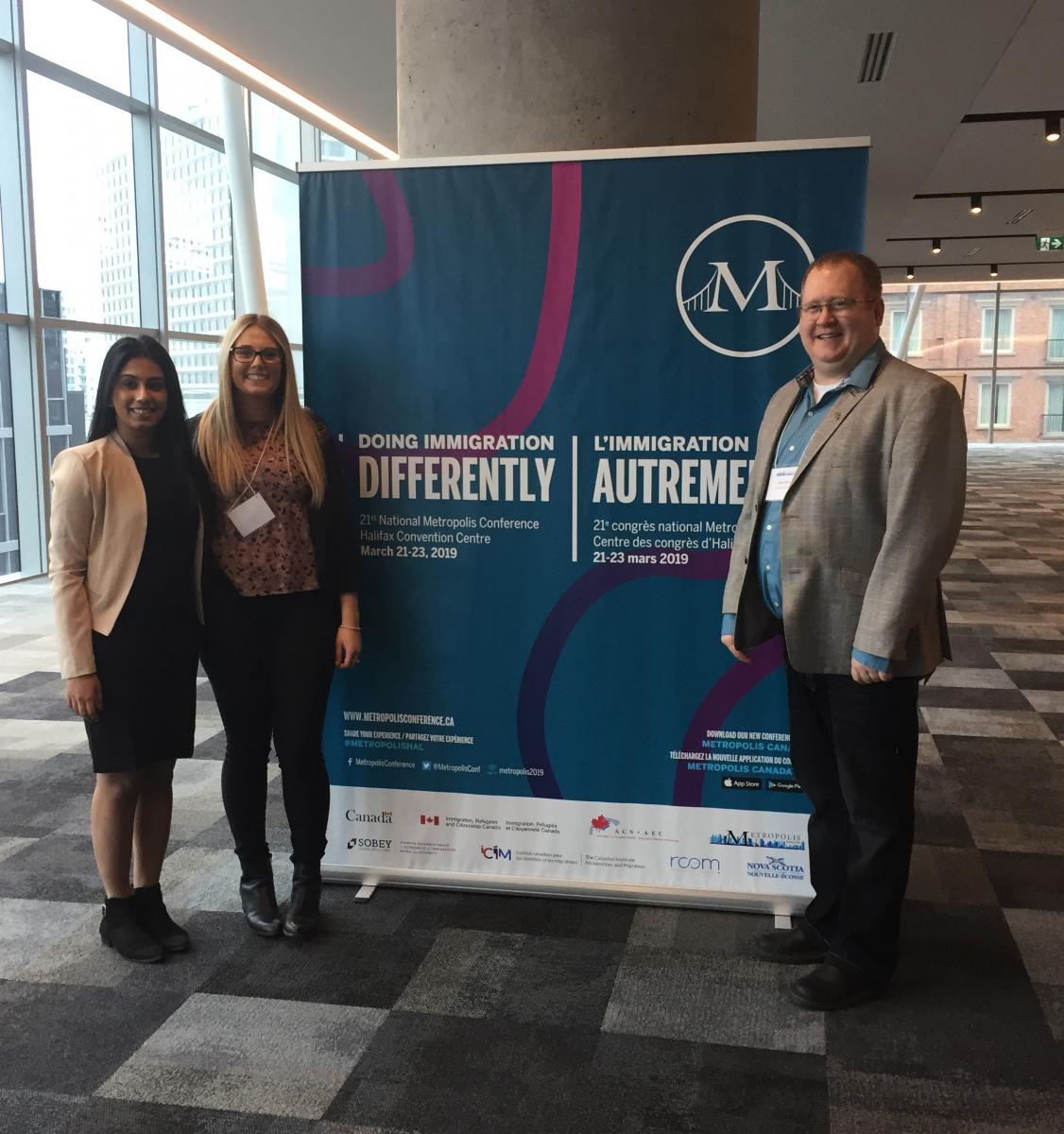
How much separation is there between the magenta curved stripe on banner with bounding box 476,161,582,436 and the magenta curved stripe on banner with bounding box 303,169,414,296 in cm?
39

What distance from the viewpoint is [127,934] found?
271 centimetres

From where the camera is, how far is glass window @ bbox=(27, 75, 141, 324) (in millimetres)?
8453

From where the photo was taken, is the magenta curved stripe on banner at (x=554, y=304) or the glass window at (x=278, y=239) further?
the glass window at (x=278, y=239)

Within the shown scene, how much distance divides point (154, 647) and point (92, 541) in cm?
29

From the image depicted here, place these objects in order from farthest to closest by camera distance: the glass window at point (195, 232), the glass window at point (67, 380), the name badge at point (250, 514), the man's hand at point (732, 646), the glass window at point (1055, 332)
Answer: the glass window at point (1055, 332), the glass window at point (195, 232), the glass window at point (67, 380), the name badge at point (250, 514), the man's hand at point (732, 646)

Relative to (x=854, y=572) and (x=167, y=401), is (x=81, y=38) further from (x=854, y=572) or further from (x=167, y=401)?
(x=854, y=572)

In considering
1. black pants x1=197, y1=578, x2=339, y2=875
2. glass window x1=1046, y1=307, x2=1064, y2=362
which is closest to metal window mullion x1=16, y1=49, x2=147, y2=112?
black pants x1=197, y1=578, x2=339, y2=875

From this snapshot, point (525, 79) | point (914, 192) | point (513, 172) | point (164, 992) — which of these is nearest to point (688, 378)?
point (513, 172)

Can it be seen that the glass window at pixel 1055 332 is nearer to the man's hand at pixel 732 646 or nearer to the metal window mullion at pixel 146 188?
the metal window mullion at pixel 146 188

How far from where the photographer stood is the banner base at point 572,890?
2.89 m

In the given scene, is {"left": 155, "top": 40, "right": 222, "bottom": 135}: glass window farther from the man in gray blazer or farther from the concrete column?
the man in gray blazer

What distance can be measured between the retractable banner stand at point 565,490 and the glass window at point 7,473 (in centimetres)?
658

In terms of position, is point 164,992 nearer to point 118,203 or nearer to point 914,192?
point 118,203

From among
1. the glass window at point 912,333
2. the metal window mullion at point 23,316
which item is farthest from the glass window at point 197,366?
the glass window at point 912,333
